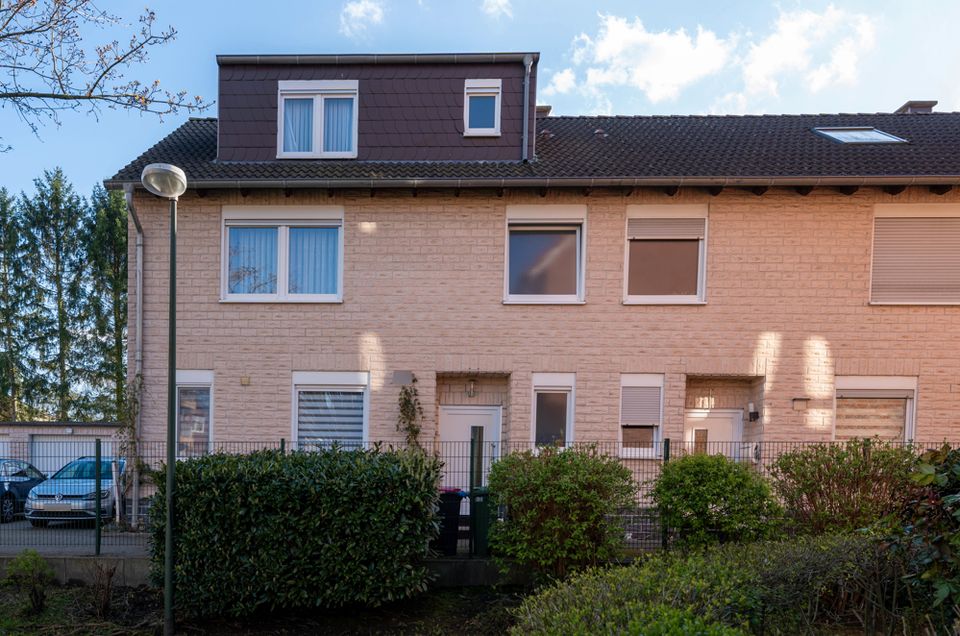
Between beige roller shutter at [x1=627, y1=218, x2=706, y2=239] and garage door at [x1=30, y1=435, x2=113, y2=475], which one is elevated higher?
beige roller shutter at [x1=627, y1=218, x2=706, y2=239]

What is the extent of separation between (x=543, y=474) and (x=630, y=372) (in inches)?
166

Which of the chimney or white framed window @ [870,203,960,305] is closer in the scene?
white framed window @ [870,203,960,305]

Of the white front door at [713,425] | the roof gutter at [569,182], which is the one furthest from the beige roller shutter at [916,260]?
the white front door at [713,425]

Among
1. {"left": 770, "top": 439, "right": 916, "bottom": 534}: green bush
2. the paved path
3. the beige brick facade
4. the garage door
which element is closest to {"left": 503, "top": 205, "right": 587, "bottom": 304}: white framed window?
the beige brick facade

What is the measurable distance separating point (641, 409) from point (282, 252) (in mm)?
6999

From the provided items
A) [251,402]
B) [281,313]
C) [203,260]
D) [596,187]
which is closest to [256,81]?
[203,260]

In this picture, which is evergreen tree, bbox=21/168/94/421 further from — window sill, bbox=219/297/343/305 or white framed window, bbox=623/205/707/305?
white framed window, bbox=623/205/707/305

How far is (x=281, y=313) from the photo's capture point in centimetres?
1016

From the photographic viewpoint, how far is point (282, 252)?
10375 mm

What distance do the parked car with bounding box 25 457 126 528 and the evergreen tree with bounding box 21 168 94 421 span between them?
768 inches

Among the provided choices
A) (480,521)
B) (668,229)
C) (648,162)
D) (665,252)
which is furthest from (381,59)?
(480,521)

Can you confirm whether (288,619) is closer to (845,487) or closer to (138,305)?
(845,487)

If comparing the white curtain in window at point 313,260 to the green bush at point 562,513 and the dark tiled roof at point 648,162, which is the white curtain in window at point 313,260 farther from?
the green bush at point 562,513

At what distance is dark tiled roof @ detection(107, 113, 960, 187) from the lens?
32.0 ft
